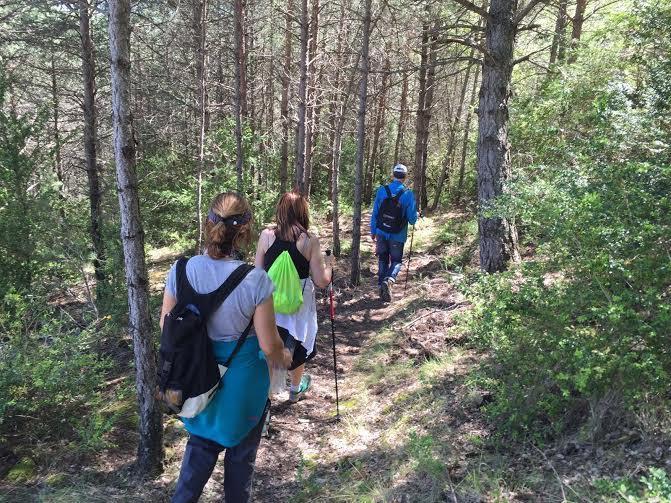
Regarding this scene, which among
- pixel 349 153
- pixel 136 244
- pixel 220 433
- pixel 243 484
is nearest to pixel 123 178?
pixel 136 244

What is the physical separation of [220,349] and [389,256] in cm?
646

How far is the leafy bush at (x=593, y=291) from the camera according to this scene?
2867mm

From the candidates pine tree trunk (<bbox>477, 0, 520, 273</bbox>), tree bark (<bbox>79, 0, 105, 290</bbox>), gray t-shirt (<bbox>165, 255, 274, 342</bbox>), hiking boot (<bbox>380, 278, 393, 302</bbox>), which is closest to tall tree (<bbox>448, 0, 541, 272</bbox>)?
pine tree trunk (<bbox>477, 0, 520, 273</bbox>)

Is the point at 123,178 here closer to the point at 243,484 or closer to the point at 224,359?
the point at 224,359

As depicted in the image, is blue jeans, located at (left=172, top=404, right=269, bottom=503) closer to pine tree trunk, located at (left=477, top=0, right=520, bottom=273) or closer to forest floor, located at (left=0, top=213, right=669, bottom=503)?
forest floor, located at (left=0, top=213, right=669, bottom=503)

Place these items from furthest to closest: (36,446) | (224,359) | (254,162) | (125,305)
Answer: (254,162)
(125,305)
(36,446)
(224,359)

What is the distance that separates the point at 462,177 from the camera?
1867cm

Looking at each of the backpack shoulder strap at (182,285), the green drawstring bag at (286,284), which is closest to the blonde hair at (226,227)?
the backpack shoulder strap at (182,285)

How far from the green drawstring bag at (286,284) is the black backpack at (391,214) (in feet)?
15.1

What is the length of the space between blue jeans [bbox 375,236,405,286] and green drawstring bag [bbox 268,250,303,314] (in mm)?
4693

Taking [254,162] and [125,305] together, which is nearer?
[125,305]

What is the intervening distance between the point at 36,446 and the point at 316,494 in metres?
2.55

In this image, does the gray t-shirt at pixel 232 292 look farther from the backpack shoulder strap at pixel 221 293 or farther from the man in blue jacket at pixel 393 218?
the man in blue jacket at pixel 393 218

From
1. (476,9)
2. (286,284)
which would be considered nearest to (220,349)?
(286,284)
